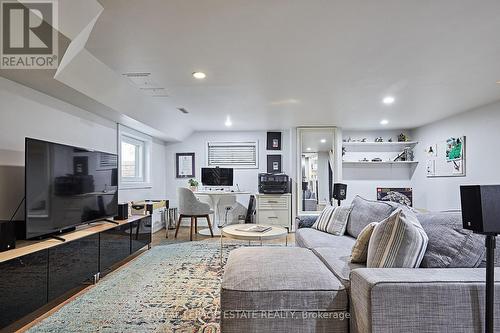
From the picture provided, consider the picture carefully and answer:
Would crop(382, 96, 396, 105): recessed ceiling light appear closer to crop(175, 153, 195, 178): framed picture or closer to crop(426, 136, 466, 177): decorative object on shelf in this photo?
crop(426, 136, 466, 177): decorative object on shelf

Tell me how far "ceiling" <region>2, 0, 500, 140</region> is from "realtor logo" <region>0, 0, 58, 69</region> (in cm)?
21

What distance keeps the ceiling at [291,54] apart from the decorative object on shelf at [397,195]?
2.35 meters

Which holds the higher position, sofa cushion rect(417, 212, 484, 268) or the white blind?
the white blind

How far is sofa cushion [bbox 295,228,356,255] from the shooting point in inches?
104

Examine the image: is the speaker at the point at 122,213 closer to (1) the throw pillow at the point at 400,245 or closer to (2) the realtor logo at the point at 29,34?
(2) the realtor logo at the point at 29,34

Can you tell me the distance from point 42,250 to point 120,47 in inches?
64.7

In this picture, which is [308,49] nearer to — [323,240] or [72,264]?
[323,240]

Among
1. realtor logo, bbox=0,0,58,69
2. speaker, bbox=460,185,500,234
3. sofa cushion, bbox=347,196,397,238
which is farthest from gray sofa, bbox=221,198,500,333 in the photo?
realtor logo, bbox=0,0,58,69

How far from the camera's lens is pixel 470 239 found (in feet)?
5.44

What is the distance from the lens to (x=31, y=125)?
274cm

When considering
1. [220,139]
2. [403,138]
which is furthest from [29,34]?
[403,138]

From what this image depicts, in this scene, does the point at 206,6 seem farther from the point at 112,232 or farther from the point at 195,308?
the point at 112,232

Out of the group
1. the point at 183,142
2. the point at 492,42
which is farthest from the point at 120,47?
the point at 183,142

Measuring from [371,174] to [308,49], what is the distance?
4722mm
